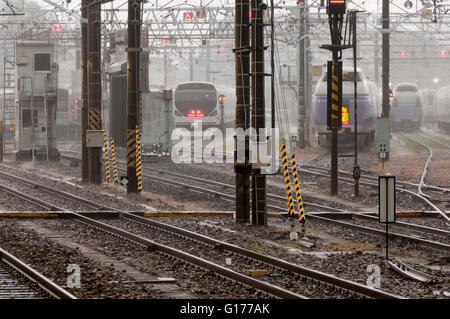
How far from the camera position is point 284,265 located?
13.1 meters

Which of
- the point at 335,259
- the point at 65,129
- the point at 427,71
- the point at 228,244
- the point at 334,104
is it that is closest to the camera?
the point at 335,259

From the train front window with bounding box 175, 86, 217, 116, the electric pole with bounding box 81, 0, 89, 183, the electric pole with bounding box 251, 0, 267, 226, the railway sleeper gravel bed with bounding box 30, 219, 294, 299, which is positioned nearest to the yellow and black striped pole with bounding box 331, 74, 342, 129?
the electric pole with bounding box 251, 0, 267, 226

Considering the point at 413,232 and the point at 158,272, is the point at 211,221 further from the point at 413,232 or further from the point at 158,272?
the point at 158,272

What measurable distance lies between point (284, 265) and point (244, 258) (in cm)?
125

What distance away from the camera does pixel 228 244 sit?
15031 mm

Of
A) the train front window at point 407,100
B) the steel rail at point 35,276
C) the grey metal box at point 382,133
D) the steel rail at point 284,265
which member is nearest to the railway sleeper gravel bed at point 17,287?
the steel rail at point 35,276

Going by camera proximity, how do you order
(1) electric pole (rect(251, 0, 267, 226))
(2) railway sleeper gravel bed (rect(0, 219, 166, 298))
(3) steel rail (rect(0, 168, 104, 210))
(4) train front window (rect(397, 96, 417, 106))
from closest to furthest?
(2) railway sleeper gravel bed (rect(0, 219, 166, 298)) < (1) electric pole (rect(251, 0, 267, 226)) < (3) steel rail (rect(0, 168, 104, 210)) < (4) train front window (rect(397, 96, 417, 106))

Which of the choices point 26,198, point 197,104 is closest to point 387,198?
point 26,198

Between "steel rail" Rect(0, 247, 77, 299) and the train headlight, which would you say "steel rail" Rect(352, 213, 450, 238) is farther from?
the train headlight

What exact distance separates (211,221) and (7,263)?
658cm

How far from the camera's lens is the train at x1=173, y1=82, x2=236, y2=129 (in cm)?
5441

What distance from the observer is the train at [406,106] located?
66.0 metres
